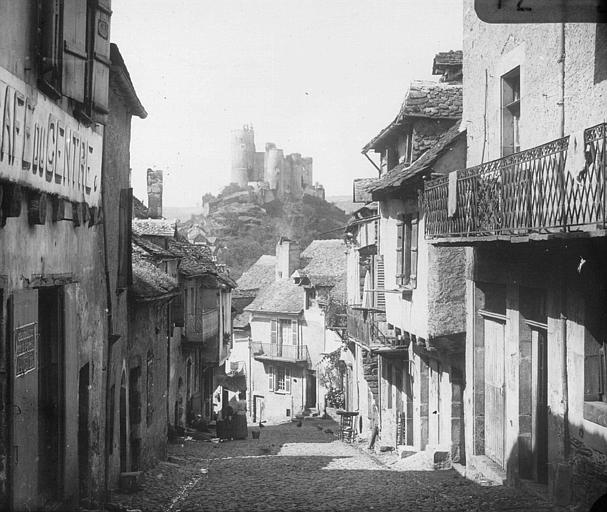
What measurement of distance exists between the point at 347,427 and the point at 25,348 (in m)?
26.0

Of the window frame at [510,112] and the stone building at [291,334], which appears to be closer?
the window frame at [510,112]

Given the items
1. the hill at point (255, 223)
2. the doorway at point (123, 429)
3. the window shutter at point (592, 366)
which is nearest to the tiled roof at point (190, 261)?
the doorway at point (123, 429)

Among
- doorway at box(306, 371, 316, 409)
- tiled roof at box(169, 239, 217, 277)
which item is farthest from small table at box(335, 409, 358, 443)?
doorway at box(306, 371, 316, 409)

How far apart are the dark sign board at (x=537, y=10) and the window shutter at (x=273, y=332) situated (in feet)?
138

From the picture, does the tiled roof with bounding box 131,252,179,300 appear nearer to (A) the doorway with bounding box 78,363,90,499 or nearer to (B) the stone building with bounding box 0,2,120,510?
(B) the stone building with bounding box 0,2,120,510

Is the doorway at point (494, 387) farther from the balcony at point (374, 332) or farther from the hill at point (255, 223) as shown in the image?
the hill at point (255, 223)

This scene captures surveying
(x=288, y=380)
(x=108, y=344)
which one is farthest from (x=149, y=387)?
(x=288, y=380)

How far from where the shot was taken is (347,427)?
32781mm

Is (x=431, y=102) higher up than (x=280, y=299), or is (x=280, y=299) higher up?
(x=431, y=102)

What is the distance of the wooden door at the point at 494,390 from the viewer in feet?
47.1

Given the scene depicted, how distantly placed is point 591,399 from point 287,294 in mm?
41620

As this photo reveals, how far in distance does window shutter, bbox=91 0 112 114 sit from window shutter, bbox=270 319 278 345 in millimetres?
40588

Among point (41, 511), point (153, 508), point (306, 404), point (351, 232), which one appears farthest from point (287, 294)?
point (41, 511)

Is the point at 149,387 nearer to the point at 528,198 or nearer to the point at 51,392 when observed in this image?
the point at 51,392
